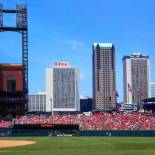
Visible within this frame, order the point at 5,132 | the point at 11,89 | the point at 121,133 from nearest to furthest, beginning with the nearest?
the point at 121,133 → the point at 5,132 → the point at 11,89

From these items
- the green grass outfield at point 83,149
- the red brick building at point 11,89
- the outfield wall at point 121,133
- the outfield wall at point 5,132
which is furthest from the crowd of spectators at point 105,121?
the green grass outfield at point 83,149

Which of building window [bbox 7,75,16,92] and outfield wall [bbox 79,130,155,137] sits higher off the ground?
building window [bbox 7,75,16,92]

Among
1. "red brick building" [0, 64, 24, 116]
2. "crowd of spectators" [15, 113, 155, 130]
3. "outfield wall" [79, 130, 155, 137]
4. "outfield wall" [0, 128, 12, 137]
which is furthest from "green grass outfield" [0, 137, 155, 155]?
"red brick building" [0, 64, 24, 116]

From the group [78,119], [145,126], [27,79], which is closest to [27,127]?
[78,119]

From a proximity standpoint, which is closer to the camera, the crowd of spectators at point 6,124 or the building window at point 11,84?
the crowd of spectators at point 6,124

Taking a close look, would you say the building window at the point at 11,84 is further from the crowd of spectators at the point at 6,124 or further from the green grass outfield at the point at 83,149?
the green grass outfield at the point at 83,149

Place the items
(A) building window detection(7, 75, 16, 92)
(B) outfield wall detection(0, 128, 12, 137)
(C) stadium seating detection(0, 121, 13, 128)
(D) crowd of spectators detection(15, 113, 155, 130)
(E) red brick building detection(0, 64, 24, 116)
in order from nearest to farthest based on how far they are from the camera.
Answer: (B) outfield wall detection(0, 128, 12, 137) → (D) crowd of spectators detection(15, 113, 155, 130) → (C) stadium seating detection(0, 121, 13, 128) → (E) red brick building detection(0, 64, 24, 116) → (A) building window detection(7, 75, 16, 92)

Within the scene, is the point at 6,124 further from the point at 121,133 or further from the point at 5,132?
the point at 121,133

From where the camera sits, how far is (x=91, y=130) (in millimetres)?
81188

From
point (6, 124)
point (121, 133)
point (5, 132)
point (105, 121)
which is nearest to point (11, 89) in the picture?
point (6, 124)

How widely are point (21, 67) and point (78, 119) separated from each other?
2881 cm

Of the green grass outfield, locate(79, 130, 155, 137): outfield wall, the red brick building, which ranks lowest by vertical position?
locate(79, 130, 155, 137): outfield wall

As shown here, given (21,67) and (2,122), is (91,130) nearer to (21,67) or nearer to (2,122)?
(2,122)

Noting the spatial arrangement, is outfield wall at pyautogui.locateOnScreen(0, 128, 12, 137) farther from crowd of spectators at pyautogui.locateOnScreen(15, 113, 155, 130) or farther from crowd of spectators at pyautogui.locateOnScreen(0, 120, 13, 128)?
crowd of spectators at pyautogui.locateOnScreen(15, 113, 155, 130)
